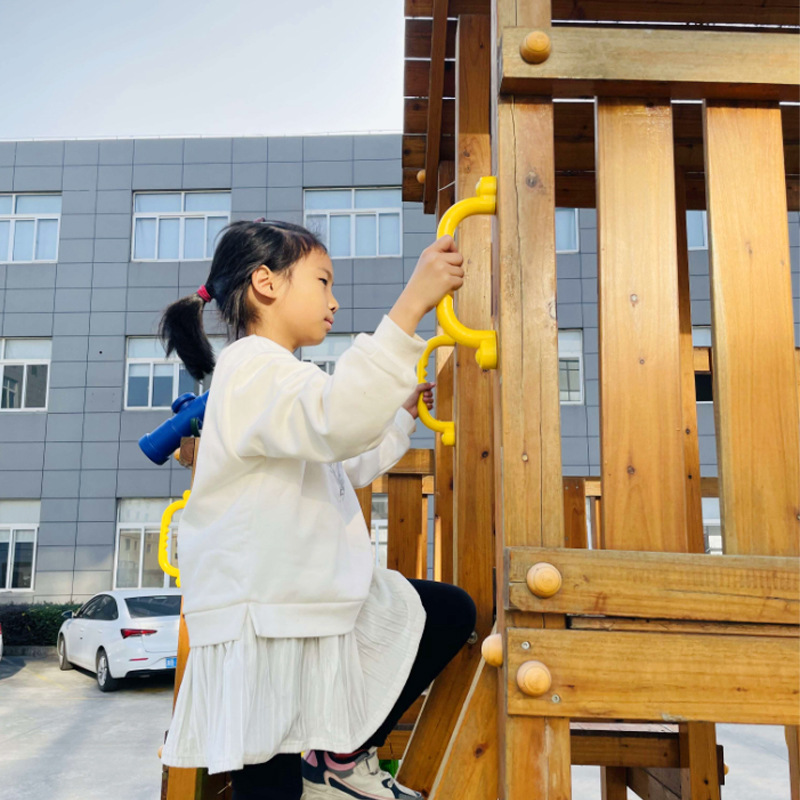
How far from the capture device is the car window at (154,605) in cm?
939

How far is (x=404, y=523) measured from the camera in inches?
125

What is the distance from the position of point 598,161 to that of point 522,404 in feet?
1.30

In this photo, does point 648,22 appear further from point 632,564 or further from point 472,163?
point 632,564

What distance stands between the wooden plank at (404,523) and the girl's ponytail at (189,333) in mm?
1317

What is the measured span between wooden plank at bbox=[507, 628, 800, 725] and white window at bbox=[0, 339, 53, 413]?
14.9 metres

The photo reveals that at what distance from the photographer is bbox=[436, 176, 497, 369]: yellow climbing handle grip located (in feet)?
3.99

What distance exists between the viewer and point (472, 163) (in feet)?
7.62

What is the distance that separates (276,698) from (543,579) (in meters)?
0.48

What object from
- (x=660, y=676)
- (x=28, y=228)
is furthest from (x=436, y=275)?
(x=28, y=228)

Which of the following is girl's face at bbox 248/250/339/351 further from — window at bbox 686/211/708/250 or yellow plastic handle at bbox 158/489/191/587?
window at bbox 686/211/708/250

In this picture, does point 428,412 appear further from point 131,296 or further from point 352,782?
point 131,296

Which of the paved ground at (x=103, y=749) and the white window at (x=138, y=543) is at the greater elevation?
the white window at (x=138, y=543)

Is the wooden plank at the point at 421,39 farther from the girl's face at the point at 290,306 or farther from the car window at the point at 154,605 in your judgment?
the car window at the point at 154,605

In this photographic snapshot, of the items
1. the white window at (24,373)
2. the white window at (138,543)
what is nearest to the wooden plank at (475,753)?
the white window at (138,543)
